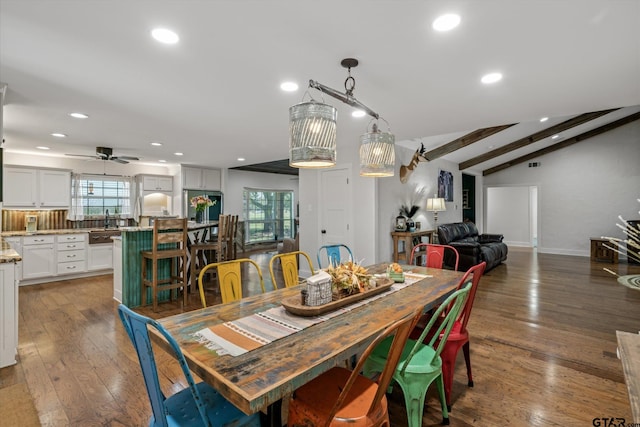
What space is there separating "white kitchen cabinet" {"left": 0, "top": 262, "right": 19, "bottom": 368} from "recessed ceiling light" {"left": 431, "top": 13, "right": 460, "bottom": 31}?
3636 mm

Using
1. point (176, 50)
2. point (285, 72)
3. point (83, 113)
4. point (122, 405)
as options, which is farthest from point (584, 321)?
point (83, 113)

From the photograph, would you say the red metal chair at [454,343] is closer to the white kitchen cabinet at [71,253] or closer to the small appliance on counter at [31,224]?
the white kitchen cabinet at [71,253]

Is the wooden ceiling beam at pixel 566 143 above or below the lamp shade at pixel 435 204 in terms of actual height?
above

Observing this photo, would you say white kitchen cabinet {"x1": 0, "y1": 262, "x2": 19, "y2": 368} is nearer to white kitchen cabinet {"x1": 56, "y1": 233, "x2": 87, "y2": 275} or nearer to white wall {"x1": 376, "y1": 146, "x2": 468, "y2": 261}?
white kitchen cabinet {"x1": 56, "y1": 233, "x2": 87, "y2": 275}

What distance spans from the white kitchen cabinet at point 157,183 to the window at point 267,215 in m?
2.31

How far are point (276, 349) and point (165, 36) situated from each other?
195 cm

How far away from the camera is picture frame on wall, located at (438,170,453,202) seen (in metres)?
7.77

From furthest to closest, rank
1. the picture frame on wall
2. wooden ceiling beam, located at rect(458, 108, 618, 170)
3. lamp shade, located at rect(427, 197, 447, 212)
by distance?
1. the picture frame on wall
2. lamp shade, located at rect(427, 197, 447, 212)
3. wooden ceiling beam, located at rect(458, 108, 618, 170)

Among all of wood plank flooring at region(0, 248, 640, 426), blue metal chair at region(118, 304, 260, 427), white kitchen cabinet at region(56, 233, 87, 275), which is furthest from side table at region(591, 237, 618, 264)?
white kitchen cabinet at region(56, 233, 87, 275)

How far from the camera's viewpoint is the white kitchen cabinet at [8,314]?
2.55 meters

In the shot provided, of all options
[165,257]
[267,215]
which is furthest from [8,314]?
[267,215]

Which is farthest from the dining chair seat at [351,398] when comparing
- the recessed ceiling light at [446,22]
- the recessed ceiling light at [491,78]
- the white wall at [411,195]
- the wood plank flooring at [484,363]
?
the white wall at [411,195]

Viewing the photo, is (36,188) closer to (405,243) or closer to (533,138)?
(405,243)

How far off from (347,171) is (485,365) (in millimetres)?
3699
